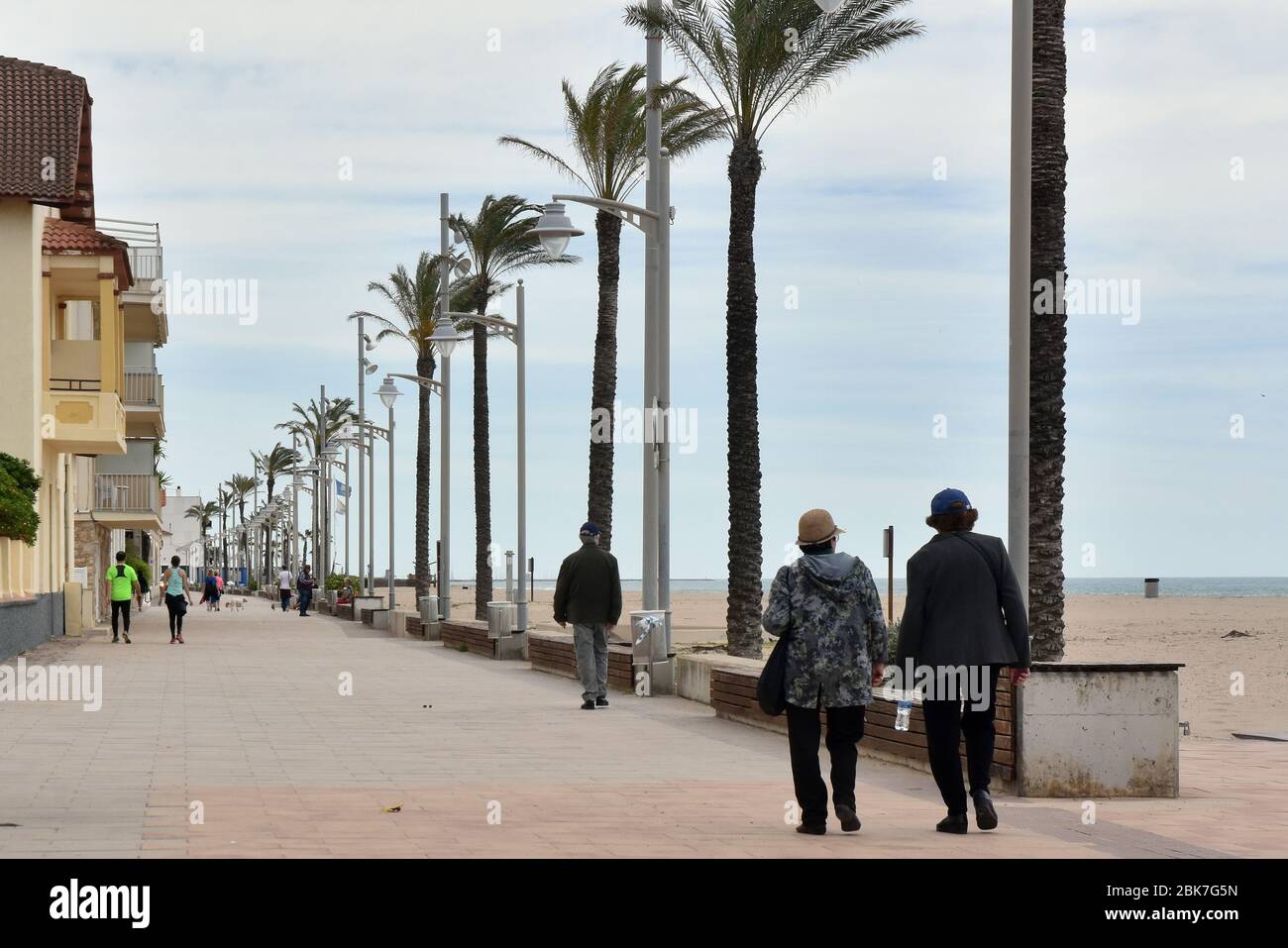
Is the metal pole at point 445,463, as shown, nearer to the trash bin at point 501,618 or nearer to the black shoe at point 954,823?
the trash bin at point 501,618

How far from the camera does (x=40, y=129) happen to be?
113 feet

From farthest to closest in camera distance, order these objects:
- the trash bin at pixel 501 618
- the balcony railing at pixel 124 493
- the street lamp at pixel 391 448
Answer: the balcony railing at pixel 124 493 → the street lamp at pixel 391 448 → the trash bin at pixel 501 618

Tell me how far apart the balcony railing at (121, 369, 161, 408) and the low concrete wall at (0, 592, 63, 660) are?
11255mm

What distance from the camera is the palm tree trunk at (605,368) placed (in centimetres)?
3381

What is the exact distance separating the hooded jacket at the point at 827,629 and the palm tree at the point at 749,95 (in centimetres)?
1526

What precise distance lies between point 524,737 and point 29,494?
1708 cm

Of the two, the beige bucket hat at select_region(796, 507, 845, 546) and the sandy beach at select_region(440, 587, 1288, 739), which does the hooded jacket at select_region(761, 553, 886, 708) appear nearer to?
the beige bucket hat at select_region(796, 507, 845, 546)

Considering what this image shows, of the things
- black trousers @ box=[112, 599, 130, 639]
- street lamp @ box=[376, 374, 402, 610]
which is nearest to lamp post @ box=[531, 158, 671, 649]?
black trousers @ box=[112, 599, 130, 639]

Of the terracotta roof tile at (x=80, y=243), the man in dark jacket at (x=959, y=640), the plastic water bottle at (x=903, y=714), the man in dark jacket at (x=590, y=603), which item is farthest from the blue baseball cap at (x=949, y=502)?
the terracotta roof tile at (x=80, y=243)

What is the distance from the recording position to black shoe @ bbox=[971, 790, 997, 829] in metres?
9.75
